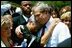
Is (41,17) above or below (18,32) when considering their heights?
above

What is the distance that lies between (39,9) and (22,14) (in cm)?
147

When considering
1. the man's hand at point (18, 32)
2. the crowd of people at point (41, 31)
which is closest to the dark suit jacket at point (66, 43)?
the crowd of people at point (41, 31)

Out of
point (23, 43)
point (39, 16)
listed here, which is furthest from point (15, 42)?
point (39, 16)

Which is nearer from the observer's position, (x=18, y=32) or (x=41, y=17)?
(x=41, y=17)

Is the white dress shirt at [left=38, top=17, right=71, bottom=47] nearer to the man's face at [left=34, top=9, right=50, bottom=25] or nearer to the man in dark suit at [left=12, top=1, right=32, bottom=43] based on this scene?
the man's face at [left=34, top=9, right=50, bottom=25]

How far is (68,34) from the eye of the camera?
457 centimetres

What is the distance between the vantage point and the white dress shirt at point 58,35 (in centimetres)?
456

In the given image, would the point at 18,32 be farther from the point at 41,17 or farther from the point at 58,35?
the point at 58,35

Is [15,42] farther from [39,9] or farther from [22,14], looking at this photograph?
[22,14]

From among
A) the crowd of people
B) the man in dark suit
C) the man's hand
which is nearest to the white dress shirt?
the crowd of people

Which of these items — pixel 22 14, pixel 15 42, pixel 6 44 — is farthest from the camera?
pixel 22 14

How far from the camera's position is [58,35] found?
461cm

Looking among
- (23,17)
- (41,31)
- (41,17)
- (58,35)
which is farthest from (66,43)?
(23,17)

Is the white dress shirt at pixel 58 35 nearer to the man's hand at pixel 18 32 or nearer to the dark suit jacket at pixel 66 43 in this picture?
the dark suit jacket at pixel 66 43
